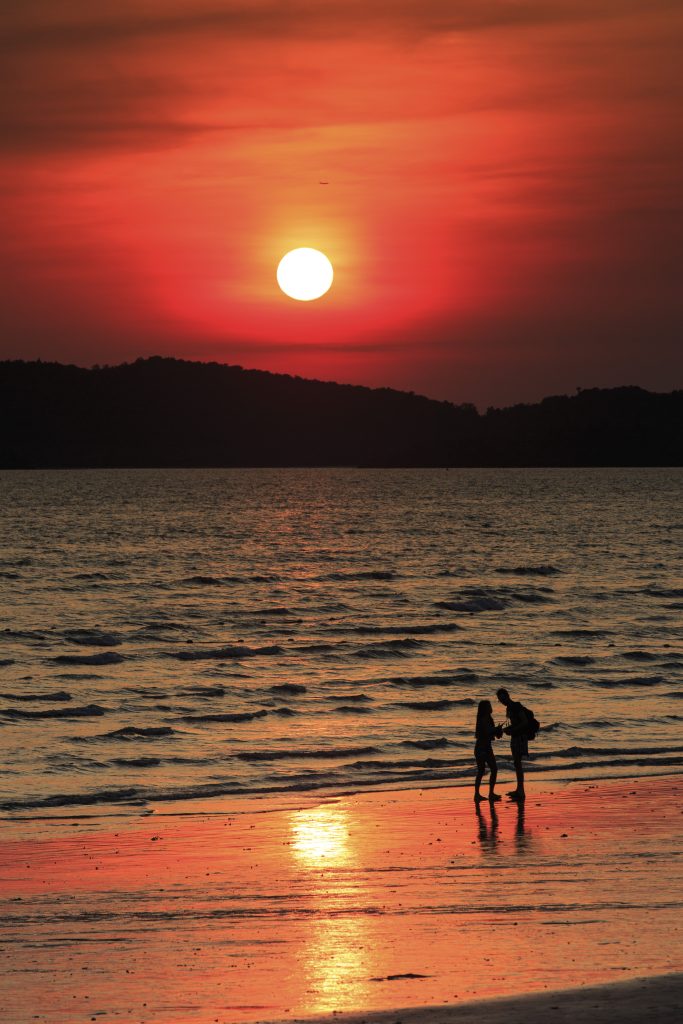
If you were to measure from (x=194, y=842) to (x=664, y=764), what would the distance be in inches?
407

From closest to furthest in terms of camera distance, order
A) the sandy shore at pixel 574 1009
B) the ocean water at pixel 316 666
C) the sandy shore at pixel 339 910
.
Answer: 1. the sandy shore at pixel 574 1009
2. the sandy shore at pixel 339 910
3. the ocean water at pixel 316 666

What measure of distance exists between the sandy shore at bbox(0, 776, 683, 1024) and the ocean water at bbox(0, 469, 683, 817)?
3.91m

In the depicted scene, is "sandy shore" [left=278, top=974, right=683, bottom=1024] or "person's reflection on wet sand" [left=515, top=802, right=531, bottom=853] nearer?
"sandy shore" [left=278, top=974, right=683, bottom=1024]

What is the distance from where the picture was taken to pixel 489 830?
18.8 m

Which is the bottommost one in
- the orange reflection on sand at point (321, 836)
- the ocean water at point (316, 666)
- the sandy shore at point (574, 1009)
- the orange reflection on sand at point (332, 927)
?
the ocean water at point (316, 666)

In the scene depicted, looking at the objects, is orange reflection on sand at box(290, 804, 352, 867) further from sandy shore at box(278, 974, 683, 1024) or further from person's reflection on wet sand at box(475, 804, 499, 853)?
sandy shore at box(278, 974, 683, 1024)

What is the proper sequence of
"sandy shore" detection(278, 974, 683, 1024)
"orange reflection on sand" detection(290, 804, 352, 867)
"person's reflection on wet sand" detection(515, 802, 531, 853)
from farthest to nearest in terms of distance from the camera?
1. "person's reflection on wet sand" detection(515, 802, 531, 853)
2. "orange reflection on sand" detection(290, 804, 352, 867)
3. "sandy shore" detection(278, 974, 683, 1024)

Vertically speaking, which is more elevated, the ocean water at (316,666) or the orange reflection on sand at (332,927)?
the orange reflection on sand at (332,927)

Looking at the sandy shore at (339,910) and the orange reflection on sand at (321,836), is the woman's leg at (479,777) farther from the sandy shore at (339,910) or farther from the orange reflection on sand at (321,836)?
the orange reflection on sand at (321,836)

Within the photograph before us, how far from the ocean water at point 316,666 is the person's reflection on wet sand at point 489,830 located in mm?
3355

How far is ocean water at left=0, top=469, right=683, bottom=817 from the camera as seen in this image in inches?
1019

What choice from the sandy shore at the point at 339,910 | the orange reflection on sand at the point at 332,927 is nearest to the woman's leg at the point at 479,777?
the sandy shore at the point at 339,910

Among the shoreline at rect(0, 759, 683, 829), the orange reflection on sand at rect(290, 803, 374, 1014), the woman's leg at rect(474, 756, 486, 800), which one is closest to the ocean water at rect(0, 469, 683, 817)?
the shoreline at rect(0, 759, 683, 829)

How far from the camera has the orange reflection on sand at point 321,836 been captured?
56.2 feet
